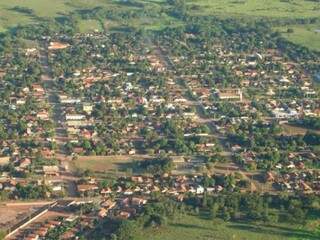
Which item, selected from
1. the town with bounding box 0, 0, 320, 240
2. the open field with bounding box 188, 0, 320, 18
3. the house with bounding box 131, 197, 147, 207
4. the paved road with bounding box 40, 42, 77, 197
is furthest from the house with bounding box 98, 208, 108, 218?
the open field with bounding box 188, 0, 320, 18

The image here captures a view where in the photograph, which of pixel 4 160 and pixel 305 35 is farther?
pixel 305 35

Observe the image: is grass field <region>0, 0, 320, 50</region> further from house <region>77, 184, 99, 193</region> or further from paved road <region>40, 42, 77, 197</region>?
house <region>77, 184, 99, 193</region>

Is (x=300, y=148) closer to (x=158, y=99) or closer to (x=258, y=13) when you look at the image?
(x=158, y=99)

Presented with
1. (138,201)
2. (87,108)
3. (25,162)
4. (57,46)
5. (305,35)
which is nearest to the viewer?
(138,201)

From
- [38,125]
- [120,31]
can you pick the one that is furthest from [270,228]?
[120,31]

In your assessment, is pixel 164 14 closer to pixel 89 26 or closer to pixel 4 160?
pixel 89 26

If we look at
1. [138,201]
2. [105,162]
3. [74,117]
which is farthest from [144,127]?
[138,201]

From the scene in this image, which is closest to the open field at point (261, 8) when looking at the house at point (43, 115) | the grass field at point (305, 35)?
the grass field at point (305, 35)

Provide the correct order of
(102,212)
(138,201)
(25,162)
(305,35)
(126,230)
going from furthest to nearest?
(305,35)
(25,162)
(138,201)
(102,212)
(126,230)
